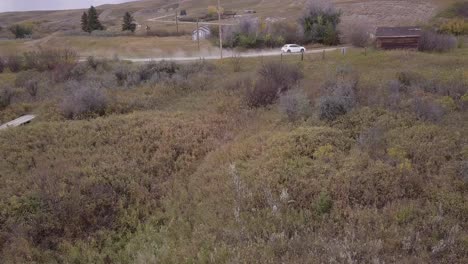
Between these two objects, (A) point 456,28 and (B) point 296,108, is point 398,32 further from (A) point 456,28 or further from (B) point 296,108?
(B) point 296,108

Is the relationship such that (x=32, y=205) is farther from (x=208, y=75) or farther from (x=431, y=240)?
(x=208, y=75)

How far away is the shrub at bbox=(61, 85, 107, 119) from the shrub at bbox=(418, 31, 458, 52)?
19.1 meters

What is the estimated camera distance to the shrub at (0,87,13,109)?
54.4 ft

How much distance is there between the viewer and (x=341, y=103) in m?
11.4

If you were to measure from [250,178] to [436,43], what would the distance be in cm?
1987

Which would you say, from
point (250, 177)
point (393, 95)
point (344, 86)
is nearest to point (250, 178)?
point (250, 177)

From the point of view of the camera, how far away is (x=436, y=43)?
2281 cm

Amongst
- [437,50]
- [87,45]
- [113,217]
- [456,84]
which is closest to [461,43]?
[437,50]

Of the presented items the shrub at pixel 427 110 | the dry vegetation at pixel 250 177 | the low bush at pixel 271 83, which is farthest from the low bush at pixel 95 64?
the shrub at pixel 427 110

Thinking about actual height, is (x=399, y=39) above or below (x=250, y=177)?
above

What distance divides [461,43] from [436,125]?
18.2 metres

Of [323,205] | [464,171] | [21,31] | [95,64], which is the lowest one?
[323,205]

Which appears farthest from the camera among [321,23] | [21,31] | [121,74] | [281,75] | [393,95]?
[21,31]

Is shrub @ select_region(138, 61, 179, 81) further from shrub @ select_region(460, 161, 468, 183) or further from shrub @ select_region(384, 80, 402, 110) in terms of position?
shrub @ select_region(460, 161, 468, 183)
